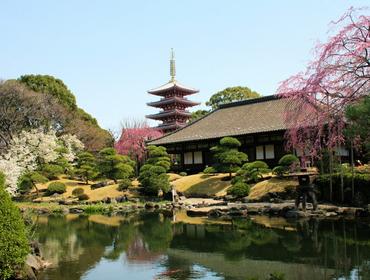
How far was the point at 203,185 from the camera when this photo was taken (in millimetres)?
27406

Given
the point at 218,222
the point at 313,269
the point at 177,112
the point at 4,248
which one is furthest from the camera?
the point at 177,112

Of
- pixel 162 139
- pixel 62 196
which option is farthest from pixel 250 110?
pixel 62 196

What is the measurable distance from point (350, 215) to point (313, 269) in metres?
9.06

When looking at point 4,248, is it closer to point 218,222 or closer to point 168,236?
point 168,236

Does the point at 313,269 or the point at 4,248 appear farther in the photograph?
the point at 313,269

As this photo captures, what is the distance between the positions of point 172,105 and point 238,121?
2171cm

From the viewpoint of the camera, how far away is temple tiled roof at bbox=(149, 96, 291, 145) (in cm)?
2975

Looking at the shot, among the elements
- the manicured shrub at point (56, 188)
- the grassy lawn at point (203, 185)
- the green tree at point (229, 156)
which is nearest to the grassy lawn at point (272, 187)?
the grassy lawn at point (203, 185)

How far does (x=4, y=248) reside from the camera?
7.37m

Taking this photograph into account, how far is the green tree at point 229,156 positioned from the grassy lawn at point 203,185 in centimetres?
92

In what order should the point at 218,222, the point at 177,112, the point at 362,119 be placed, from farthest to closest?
the point at 177,112 → the point at 218,222 → the point at 362,119

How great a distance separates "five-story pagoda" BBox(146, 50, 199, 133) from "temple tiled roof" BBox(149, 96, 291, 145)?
15.1 meters

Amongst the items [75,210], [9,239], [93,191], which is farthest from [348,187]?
[93,191]

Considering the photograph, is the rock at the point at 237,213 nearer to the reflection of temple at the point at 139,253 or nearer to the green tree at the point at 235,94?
the reflection of temple at the point at 139,253
